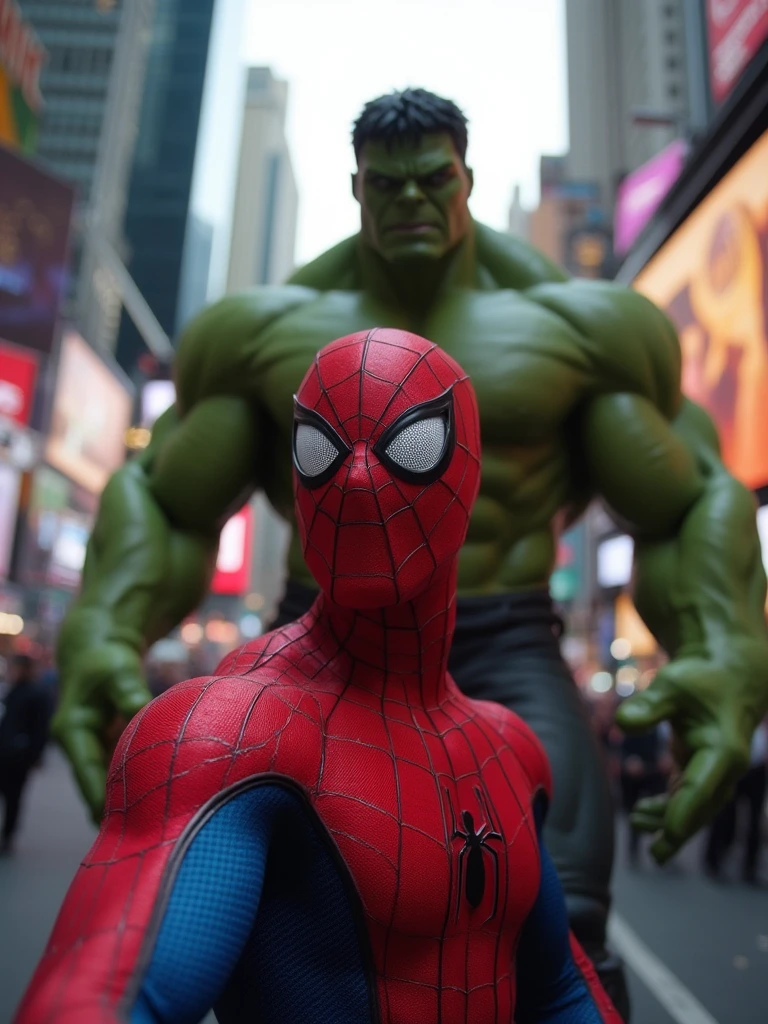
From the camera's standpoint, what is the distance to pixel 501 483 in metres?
1.93

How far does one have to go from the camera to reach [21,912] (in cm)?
499

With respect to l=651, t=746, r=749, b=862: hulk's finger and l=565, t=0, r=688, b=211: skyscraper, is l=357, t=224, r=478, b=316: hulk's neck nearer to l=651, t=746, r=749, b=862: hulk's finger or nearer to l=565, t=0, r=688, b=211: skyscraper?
l=651, t=746, r=749, b=862: hulk's finger

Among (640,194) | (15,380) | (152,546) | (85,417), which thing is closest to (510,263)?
(152,546)

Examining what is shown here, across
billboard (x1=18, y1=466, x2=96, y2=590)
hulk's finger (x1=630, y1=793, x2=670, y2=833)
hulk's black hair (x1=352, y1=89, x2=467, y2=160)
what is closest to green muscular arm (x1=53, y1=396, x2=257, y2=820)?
hulk's black hair (x1=352, y1=89, x2=467, y2=160)

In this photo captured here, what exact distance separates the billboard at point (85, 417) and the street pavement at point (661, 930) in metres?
20.7

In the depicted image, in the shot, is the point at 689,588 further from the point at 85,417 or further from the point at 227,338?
the point at 85,417

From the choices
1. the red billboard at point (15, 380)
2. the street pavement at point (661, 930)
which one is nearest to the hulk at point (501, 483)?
the street pavement at point (661, 930)

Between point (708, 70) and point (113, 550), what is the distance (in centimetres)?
1321

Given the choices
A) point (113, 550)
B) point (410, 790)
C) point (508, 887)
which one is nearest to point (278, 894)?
point (410, 790)

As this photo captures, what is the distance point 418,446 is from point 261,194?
131 m

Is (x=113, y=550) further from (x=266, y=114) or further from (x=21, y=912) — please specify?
(x=266, y=114)

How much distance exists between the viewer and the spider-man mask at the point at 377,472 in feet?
3.51

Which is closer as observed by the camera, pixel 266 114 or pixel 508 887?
pixel 508 887

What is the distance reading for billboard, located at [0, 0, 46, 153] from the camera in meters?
18.2
